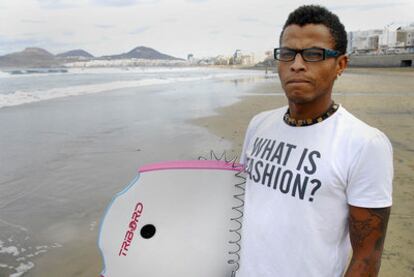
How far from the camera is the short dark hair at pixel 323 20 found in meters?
1.33

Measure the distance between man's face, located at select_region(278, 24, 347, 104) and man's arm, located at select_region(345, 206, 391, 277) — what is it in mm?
437

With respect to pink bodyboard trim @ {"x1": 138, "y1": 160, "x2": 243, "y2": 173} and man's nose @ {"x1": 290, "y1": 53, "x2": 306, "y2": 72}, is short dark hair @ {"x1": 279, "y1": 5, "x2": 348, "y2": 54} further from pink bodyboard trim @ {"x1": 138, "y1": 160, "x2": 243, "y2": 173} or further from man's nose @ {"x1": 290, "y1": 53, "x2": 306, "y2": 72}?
pink bodyboard trim @ {"x1": 138, "y1": 160, "x2": 243, "y2": 173}

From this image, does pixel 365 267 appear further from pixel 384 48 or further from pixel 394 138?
pixel 384 48

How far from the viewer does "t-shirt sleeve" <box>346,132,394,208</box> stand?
1.15 metres

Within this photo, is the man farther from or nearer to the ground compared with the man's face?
nearer to the ground

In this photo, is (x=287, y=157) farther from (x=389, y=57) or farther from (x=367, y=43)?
(x=367, y=43)

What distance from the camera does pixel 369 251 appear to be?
4.14ft

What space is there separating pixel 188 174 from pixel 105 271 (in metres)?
0.60

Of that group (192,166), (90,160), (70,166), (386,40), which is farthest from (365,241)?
(386,40)

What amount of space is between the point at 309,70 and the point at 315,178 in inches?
15.7

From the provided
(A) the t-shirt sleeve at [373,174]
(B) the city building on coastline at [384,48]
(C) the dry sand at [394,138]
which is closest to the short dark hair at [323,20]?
(A) the t-shirt sleeve at [373,174]

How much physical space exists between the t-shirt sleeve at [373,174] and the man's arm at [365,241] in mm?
57

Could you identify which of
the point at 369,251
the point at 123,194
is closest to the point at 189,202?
the point at 123,194

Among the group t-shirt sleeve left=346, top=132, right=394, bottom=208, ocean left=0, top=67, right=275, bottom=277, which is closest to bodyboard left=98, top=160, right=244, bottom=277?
t-shirt sleeve left=346, top=132, right=394, bottom=208
